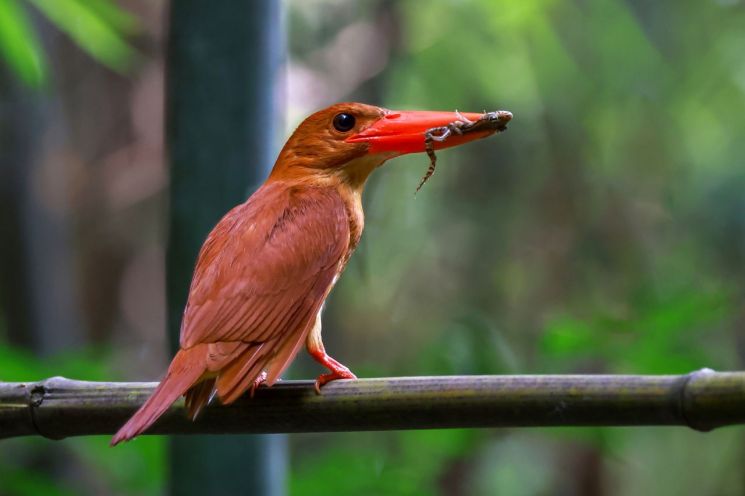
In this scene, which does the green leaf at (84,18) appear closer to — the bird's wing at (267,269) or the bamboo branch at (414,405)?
the bird's wing at (267,269)

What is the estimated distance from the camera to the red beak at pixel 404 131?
74.6 inches

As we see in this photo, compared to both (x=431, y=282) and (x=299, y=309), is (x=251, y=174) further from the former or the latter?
(x=431, y=282)

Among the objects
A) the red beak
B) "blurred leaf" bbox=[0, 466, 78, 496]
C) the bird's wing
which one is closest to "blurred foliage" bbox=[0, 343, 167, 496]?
"blurred leaf" bbox=[0, 466, 78, 496]

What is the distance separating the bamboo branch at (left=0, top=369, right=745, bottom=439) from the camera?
4.59ft

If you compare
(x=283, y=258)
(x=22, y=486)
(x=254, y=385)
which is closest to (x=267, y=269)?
(x=283, y=258)

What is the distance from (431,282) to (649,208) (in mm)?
1196

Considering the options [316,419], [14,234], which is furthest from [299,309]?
[14,234]

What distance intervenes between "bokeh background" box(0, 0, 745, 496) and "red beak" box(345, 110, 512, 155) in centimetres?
105

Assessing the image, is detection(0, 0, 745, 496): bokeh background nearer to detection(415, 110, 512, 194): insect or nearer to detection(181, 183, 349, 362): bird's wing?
detection(181, 183, 349, 362): bird's wing

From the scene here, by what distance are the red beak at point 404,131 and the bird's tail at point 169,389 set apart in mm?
550

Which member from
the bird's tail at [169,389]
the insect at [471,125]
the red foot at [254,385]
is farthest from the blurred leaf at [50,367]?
the insect at [471,125]

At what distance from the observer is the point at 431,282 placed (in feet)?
19.2

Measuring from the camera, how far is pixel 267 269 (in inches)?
72.6

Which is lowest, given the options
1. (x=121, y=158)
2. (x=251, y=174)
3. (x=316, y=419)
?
(x=121, y=158)
